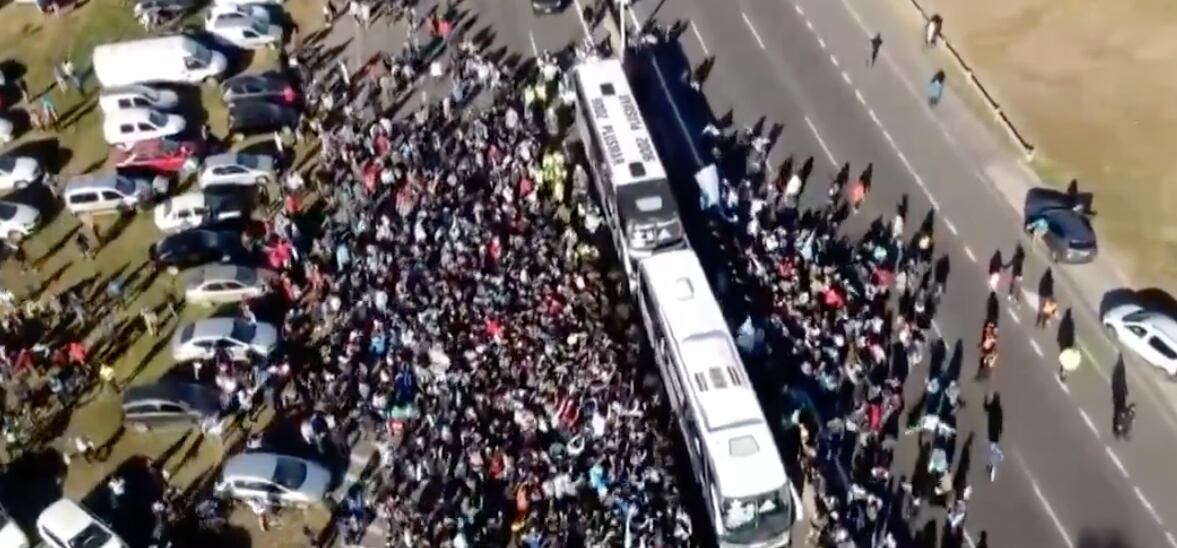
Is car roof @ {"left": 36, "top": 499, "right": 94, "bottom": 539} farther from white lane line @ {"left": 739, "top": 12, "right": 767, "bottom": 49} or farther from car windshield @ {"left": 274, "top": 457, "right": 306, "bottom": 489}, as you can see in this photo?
white lane line @ {"left": 739, "top": 12, "right": 767, "bottom": 49}

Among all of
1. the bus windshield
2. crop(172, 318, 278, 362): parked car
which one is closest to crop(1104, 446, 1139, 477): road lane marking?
the bus windshield

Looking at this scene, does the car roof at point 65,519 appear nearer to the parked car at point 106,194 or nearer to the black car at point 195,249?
the black car at point 195,249

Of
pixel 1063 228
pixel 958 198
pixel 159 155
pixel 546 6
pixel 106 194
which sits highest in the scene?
pixel 1063 228

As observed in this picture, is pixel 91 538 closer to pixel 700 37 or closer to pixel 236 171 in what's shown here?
pixel 236 171

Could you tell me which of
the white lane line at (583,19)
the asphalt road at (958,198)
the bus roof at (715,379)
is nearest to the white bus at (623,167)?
the bus roof at (715,379)

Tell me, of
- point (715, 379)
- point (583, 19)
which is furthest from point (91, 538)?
point (583, 19)

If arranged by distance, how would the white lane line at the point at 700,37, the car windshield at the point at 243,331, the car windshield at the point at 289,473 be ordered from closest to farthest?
the car windshield at the point at 289,473 → the car windshield at the point at 243,331 → the white lane line at the point at 700,37
